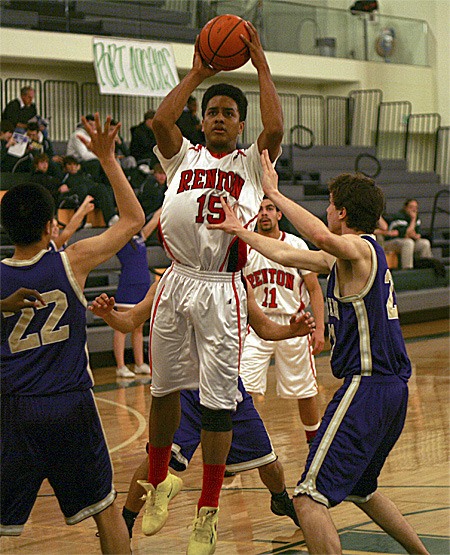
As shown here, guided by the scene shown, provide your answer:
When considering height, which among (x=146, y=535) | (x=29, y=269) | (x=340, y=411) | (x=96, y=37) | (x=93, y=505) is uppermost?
(x=96, y=37)

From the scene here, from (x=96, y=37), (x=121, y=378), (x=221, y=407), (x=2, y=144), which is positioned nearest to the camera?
(x=221, y=407)

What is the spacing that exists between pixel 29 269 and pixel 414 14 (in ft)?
57.4

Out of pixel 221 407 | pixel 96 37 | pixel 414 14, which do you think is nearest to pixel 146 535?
pixel 221 407

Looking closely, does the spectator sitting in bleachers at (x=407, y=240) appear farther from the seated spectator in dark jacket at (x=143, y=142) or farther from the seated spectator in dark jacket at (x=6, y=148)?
the seated spectator in dark jacket at (x=6, y=148)

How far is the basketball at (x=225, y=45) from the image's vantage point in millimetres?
4574

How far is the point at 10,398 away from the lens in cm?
378

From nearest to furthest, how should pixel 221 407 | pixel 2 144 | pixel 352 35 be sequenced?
pixel 221 407
pixel 2 144
pixel 352 35

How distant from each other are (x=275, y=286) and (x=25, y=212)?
11.2ft

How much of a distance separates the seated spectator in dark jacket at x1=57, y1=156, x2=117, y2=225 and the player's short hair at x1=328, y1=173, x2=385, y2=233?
818 centimetres

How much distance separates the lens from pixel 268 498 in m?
5.77

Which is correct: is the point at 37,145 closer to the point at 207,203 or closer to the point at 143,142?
the point at 143,142

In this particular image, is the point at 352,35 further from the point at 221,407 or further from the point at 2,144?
the point at 221,407

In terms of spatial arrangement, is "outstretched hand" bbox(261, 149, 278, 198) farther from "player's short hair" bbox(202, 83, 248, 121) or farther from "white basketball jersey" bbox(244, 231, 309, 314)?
"white basketball jersey" bbox(244, 231, 309, 314)

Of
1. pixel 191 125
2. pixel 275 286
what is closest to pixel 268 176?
pixel 275 286
